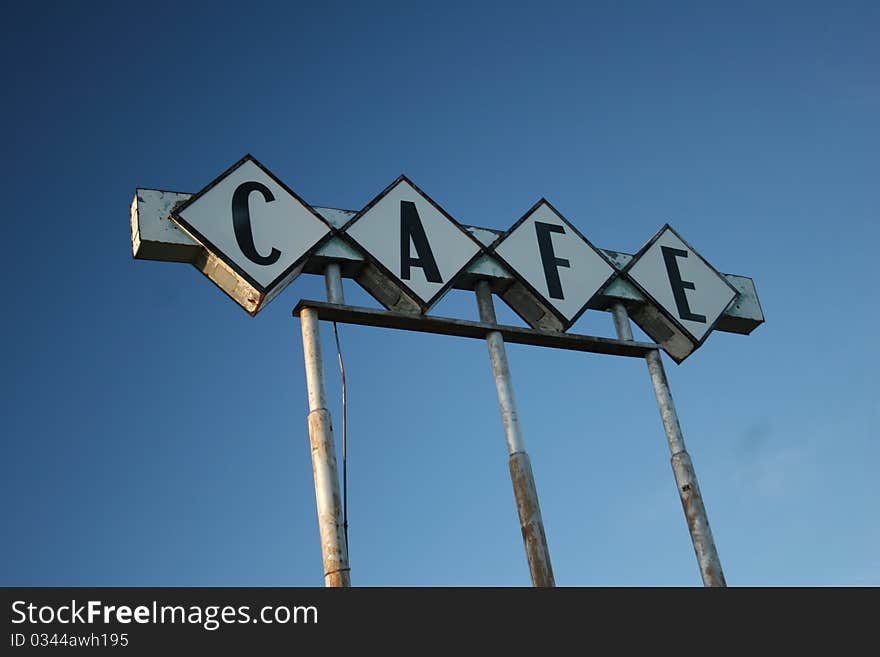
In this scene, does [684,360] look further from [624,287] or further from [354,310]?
[354,310]

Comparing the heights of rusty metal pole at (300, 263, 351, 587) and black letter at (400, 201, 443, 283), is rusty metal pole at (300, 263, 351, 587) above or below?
below

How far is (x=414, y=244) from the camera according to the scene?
37.1 ft

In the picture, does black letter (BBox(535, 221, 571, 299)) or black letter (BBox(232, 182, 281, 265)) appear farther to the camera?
black letter (BBox(535, 221, 571, 299))

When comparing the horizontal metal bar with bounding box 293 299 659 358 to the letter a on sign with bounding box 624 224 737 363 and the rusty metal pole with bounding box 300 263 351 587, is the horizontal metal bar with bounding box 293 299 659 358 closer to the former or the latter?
the rusty metal pole with bounding box 300 263 351 587

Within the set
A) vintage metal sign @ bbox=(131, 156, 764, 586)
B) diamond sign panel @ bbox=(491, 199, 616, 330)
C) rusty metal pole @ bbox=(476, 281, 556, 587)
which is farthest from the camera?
diamond sign panel @ bbox=(491, 199, 616, 330)

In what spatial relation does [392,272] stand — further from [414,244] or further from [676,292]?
[676,292]

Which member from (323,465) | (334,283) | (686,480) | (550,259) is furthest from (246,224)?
A: (686,480)

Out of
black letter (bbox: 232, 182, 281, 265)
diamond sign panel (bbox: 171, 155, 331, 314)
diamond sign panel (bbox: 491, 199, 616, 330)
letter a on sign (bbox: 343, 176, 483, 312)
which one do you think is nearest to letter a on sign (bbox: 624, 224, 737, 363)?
diamond sign panel (bbox: 491, 199, 616, 330)

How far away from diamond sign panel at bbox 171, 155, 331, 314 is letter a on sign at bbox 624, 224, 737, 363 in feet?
13.6

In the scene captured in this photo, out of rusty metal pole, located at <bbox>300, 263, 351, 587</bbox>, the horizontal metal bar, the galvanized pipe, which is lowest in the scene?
rusty metal pole, located at <bbox>300, 263, 351, 587</bbox>

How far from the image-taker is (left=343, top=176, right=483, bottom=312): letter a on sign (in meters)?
10.9

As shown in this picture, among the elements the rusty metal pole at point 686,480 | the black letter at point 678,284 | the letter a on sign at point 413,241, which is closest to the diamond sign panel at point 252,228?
the letter a on sign at point 413,241
